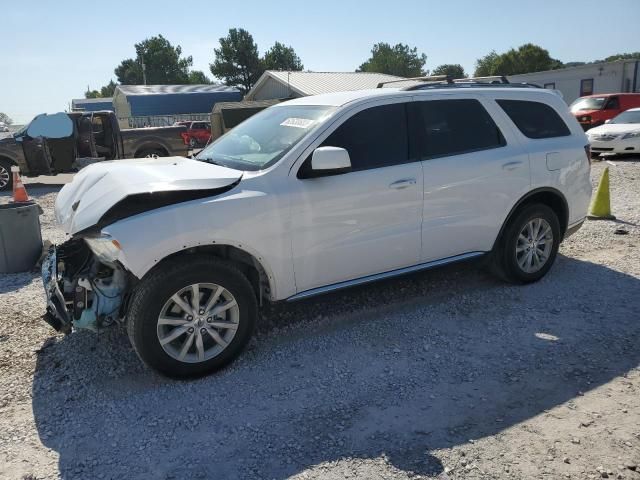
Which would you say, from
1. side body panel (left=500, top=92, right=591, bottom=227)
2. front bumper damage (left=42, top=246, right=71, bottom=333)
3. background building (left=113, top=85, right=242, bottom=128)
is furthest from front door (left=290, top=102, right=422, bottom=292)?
background building (left=113, top=85, right=242, bottom=128)

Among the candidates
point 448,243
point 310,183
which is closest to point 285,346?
point 310,183

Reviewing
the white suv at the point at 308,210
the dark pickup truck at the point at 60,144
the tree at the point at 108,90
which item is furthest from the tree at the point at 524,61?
the tree at the point at 108,90

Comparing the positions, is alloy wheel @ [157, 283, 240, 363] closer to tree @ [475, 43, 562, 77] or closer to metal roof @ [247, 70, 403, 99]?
metal roof @ [247, 70, 403, 99]

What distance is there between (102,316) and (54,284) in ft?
1.80

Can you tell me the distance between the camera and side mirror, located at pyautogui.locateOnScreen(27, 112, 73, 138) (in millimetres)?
13305

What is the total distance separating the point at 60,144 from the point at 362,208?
11793mm

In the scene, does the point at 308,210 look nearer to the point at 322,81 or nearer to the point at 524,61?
the point at 322,81

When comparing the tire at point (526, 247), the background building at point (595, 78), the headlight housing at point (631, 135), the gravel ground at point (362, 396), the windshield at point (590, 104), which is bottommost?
the gravel ground at point (362, 396)

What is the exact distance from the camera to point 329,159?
3701 millimetres

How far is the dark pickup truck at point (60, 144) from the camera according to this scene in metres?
13.1

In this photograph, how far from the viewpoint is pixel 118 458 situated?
2.86 m

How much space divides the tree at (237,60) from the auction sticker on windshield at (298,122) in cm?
6721

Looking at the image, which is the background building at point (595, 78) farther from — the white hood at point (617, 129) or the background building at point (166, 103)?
the background building at point (166, 103)

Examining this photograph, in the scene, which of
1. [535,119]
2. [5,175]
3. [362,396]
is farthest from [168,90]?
[362,396]
